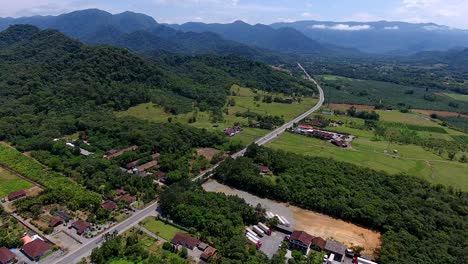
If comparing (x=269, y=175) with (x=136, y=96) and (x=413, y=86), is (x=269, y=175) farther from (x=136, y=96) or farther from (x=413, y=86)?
(x=413, y=86)


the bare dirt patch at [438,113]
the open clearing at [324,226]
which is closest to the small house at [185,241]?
the open clearing at [324,226]

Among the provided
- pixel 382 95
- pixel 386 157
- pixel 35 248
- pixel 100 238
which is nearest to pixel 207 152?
pixel 100 238

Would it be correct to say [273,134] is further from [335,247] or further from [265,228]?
[335,247]

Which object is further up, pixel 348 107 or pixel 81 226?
pixel 348 107

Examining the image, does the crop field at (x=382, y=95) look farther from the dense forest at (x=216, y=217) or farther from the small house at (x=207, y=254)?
the small house at (x=207, y=254)

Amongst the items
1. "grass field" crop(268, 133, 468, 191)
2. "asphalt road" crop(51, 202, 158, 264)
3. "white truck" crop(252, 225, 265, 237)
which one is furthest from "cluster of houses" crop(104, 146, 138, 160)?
"white truck" crop(252, 225, 265, 237)

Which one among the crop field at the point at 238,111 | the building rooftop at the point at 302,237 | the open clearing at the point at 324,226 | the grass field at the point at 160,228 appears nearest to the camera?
the building rooftop at the point at 302,237

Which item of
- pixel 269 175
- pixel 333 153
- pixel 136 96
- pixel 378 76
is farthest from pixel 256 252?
pixel 378 76
